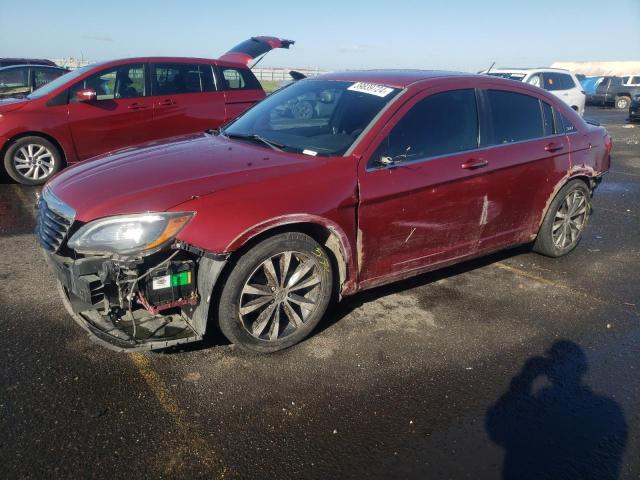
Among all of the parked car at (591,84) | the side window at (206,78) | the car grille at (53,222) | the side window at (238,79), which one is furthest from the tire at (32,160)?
the parked car at (591,84)

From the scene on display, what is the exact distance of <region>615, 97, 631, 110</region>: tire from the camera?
2712cm

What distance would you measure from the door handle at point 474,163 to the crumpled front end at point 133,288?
200cm

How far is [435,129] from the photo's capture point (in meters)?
3.70

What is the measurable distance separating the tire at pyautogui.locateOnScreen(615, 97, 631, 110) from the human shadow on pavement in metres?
29.1

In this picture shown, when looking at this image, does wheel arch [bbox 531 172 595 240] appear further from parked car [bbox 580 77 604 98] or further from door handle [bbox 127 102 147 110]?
parked car [bbox 580 77 604 98]

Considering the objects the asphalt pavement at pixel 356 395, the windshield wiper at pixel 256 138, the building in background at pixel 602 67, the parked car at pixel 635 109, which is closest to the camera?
the asphalt pavement at pixel 356 395

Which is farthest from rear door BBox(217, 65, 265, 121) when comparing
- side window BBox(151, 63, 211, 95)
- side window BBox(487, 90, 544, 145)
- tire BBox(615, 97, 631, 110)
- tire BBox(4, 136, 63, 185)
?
tire BBox(615, 97, 631, 110)

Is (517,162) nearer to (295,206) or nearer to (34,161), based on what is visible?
(295,206)

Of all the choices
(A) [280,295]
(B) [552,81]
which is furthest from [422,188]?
(B) [552,81]

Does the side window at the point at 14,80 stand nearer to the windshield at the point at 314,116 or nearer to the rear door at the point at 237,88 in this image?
the rear door at the point at 237,88

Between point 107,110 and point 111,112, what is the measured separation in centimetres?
6

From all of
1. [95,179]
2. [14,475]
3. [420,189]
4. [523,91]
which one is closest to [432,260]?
[420,189]

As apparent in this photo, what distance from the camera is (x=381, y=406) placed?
109 inches

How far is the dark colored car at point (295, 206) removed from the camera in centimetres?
275
